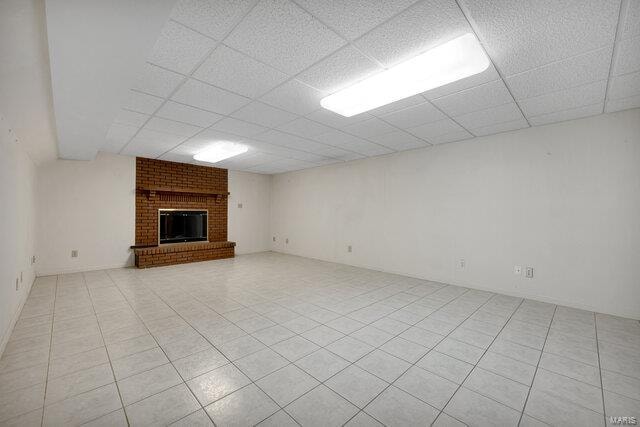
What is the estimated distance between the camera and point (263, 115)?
3.41 metres

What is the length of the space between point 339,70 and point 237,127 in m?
2.08

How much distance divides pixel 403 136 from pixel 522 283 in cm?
290

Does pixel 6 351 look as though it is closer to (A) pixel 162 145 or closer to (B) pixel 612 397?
(A) pixel 162 145

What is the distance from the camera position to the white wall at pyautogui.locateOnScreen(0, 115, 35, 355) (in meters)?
2.59

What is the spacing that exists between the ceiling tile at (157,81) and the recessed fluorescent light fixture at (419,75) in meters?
1.45

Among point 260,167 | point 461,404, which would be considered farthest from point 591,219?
point 260,167

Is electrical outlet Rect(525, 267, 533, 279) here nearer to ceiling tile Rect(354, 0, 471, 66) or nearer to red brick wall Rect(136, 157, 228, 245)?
ceiling tile Rect(354, 0, 471, 66)

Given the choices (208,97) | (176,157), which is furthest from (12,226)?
(176,157)

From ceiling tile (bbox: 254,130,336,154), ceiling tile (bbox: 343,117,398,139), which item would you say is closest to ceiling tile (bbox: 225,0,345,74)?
ceiling tile (bbox: 343,117,398,139)

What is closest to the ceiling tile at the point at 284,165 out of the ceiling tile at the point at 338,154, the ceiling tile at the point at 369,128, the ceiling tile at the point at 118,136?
the ceiling tile at the point at 338,154

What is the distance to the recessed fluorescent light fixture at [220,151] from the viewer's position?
193 inches

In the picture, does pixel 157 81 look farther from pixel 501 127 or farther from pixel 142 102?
pixel 501 127

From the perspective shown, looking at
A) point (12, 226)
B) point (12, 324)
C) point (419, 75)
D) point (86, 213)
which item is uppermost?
point (419, 75)

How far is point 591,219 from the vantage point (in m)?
3.54
